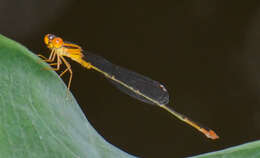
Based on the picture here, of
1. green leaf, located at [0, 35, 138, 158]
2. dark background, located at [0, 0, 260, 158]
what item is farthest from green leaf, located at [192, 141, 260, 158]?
dark background, located at [0, 0, 260, 158]

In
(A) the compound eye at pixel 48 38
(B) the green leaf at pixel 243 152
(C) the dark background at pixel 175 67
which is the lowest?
(C) the dark background at pixel 175 67

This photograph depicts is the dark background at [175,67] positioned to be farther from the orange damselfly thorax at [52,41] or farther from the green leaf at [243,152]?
the green leaf at [243,152]

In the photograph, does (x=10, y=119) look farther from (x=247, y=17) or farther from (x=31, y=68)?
(x=247, y=17)

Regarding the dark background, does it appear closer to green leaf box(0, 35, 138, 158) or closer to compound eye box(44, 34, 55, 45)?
compound eye box(44, 34, 55, 45)

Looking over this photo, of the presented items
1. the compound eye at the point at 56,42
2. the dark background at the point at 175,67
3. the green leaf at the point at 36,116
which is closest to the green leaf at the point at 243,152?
the green leaf at the point at 36,116

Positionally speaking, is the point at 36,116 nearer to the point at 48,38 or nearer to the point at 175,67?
the point at 48,38

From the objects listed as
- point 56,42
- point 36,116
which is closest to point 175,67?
point 56,42
